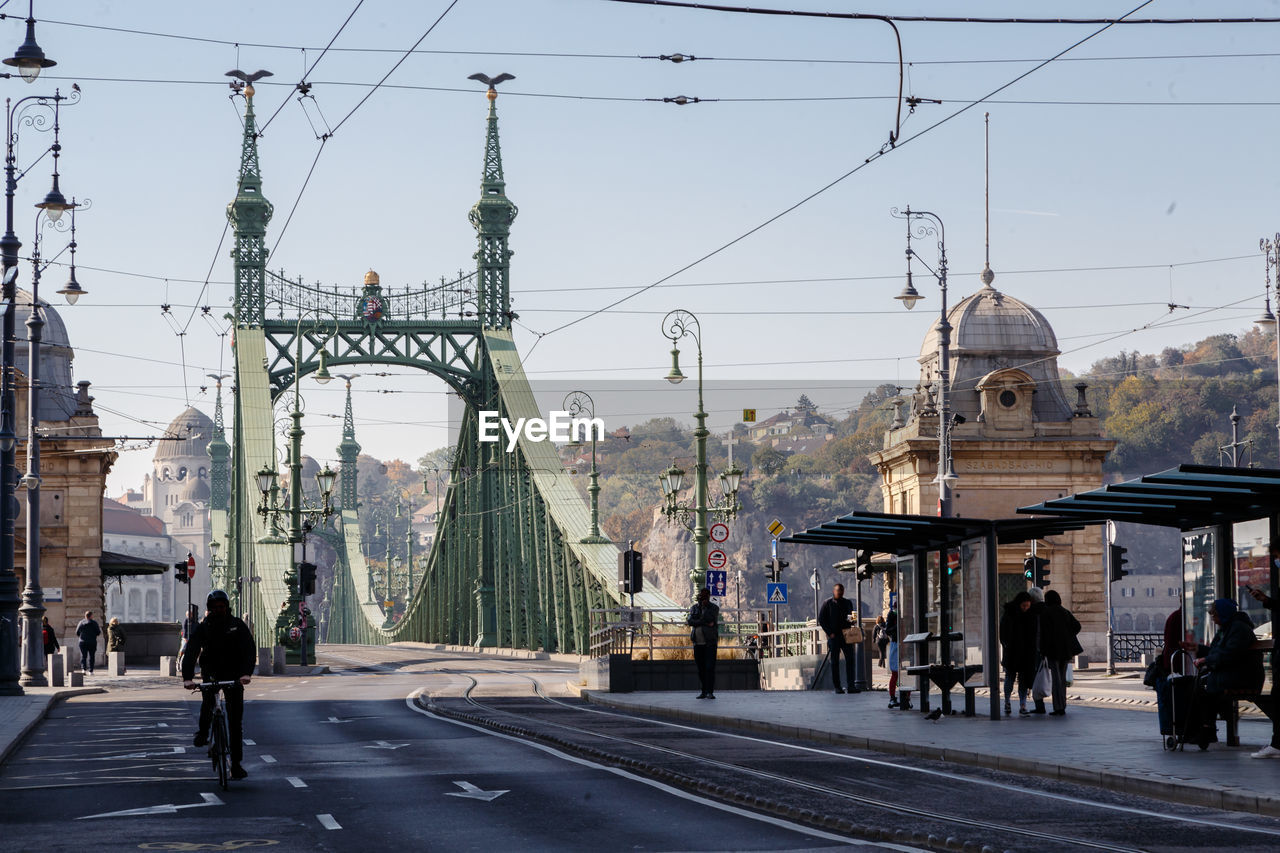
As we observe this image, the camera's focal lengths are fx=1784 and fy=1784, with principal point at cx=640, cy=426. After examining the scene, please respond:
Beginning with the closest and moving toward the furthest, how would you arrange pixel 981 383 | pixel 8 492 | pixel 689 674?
pixel 8 492 → pixel 689 674 → pixel 981 383

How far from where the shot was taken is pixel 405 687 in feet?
129

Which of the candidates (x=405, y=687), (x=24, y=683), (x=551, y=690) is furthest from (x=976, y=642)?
(x=24, y=683)

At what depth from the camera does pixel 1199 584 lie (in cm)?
1869

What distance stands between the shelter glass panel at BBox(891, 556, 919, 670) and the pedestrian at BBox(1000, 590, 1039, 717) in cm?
154

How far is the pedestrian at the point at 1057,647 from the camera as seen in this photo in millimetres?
22766

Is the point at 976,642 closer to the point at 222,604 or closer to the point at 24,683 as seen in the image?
the point at 222,604

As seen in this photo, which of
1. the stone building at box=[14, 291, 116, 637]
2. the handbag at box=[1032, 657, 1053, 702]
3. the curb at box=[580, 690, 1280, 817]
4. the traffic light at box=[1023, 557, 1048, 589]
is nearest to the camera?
the curb at box=[580, 690, 1280, 817]

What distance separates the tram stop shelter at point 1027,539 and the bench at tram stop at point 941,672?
18 mm

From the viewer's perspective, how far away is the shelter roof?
615 inches

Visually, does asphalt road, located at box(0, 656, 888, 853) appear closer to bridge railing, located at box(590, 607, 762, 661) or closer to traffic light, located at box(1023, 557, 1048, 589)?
bridge railing, located at box(590, 607, 762, 661)

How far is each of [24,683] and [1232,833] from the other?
104 feet

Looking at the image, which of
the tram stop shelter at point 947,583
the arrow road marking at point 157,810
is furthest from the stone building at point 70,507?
the arrow road marking at point 157,810

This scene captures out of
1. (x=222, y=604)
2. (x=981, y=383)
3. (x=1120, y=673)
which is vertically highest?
(x=981, y=383)

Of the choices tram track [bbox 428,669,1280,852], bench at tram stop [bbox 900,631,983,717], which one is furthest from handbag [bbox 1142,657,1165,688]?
bench at tram stop [bbox 900,631,983,717]
